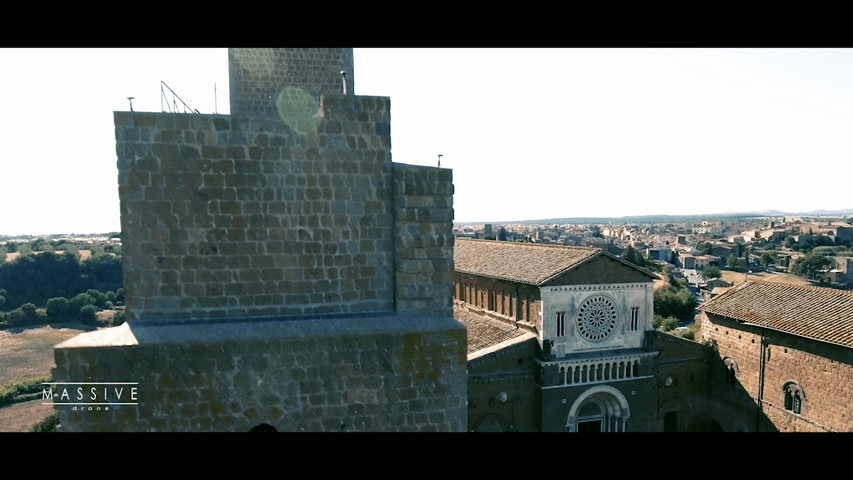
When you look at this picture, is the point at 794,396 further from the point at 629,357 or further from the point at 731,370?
the point at 629,357

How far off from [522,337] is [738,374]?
971 cm

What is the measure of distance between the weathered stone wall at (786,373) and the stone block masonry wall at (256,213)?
18069 millimetres

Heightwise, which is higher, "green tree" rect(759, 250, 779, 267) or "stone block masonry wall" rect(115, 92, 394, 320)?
"stone block masonry wall" rect(115, 92, 394, 320)

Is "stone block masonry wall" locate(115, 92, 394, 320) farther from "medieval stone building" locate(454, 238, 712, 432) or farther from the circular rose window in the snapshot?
the circular rose window

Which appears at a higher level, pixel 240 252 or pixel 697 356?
pixel 240 252

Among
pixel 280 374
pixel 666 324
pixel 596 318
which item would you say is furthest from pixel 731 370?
pixel 280 374

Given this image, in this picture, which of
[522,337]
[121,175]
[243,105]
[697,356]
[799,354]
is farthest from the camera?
[697,356]

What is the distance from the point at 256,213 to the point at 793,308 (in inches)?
850

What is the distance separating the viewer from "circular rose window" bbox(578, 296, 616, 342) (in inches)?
742

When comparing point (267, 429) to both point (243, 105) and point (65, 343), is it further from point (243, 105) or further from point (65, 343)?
point (243, 105)

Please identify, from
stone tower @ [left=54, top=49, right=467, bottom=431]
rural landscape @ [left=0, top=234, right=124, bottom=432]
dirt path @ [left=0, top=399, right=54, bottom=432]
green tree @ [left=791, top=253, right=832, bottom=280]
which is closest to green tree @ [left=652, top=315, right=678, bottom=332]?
stone tower @ [left=54, top=49, right=467, bottom=431]

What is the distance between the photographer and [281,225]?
15.6 ft

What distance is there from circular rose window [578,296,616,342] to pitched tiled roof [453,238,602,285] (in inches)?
72.2
